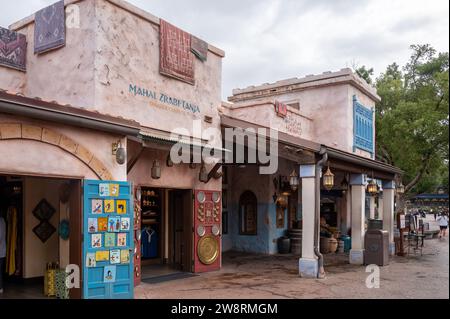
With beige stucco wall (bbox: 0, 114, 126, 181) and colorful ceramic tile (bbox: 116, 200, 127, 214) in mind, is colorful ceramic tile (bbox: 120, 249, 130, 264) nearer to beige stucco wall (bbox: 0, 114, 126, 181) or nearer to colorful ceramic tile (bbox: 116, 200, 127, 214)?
colorful ceramic tile (bbox: 116, 200, 127, 214)

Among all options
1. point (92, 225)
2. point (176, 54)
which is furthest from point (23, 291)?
point (176, 54)

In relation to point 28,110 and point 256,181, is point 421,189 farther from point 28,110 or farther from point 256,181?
point 28,110

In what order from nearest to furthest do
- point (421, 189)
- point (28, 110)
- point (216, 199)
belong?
1. point (28, 110)
2. point (216, 199)
3. point (421, 189)

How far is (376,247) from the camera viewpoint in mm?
12781

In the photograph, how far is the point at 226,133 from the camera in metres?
11.7

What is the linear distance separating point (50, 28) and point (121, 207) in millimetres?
4524

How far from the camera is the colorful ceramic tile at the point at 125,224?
24.7 ft

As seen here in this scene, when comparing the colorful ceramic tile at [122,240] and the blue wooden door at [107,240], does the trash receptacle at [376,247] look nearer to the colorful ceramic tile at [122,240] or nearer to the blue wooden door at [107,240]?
the blue wooden door at [107,240]

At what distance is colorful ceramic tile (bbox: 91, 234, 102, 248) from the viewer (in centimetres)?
708
